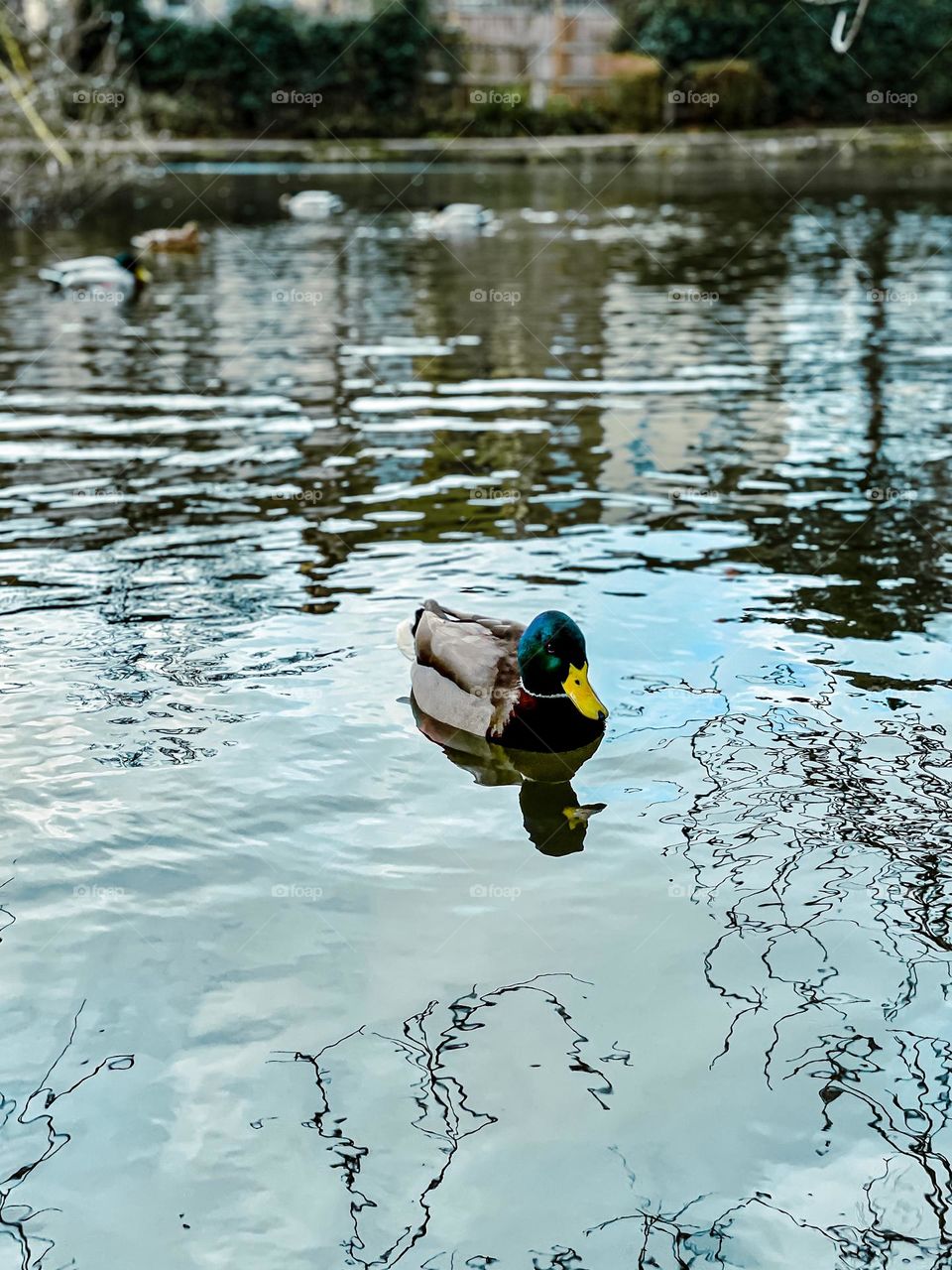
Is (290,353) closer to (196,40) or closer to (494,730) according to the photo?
(494,730)

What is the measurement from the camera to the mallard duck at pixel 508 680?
591 centimetres

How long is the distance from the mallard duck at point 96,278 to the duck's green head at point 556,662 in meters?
13.4

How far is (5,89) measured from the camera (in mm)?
23328

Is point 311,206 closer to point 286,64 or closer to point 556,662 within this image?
point 286,64

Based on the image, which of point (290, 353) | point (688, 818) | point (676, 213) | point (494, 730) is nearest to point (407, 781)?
point (494, 730)

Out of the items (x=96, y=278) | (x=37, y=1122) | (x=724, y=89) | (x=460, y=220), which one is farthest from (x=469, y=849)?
(x=724, y=89)

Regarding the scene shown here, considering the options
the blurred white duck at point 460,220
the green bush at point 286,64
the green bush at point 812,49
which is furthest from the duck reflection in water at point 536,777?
the green bush at point 812,49

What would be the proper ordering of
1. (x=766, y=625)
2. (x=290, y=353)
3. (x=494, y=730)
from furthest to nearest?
(x=290, y=353) → (x=766, y=625) → (x=494, y=730)

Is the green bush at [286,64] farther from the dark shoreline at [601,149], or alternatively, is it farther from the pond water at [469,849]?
the pond water at [469,849]

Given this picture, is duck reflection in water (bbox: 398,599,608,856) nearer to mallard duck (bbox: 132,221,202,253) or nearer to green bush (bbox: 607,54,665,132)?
mallard duck (bbox: 132,221,202,253)

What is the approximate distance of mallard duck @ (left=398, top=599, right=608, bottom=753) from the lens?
5906mm

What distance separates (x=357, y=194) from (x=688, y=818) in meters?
27.2

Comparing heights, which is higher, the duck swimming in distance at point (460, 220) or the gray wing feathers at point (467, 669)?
the duck swimming in distance at point (460, 220)

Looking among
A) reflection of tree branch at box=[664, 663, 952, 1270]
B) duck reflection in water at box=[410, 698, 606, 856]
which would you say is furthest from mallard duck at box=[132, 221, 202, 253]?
reflection of tree branch at box=[664, 663, 952, 1270]
